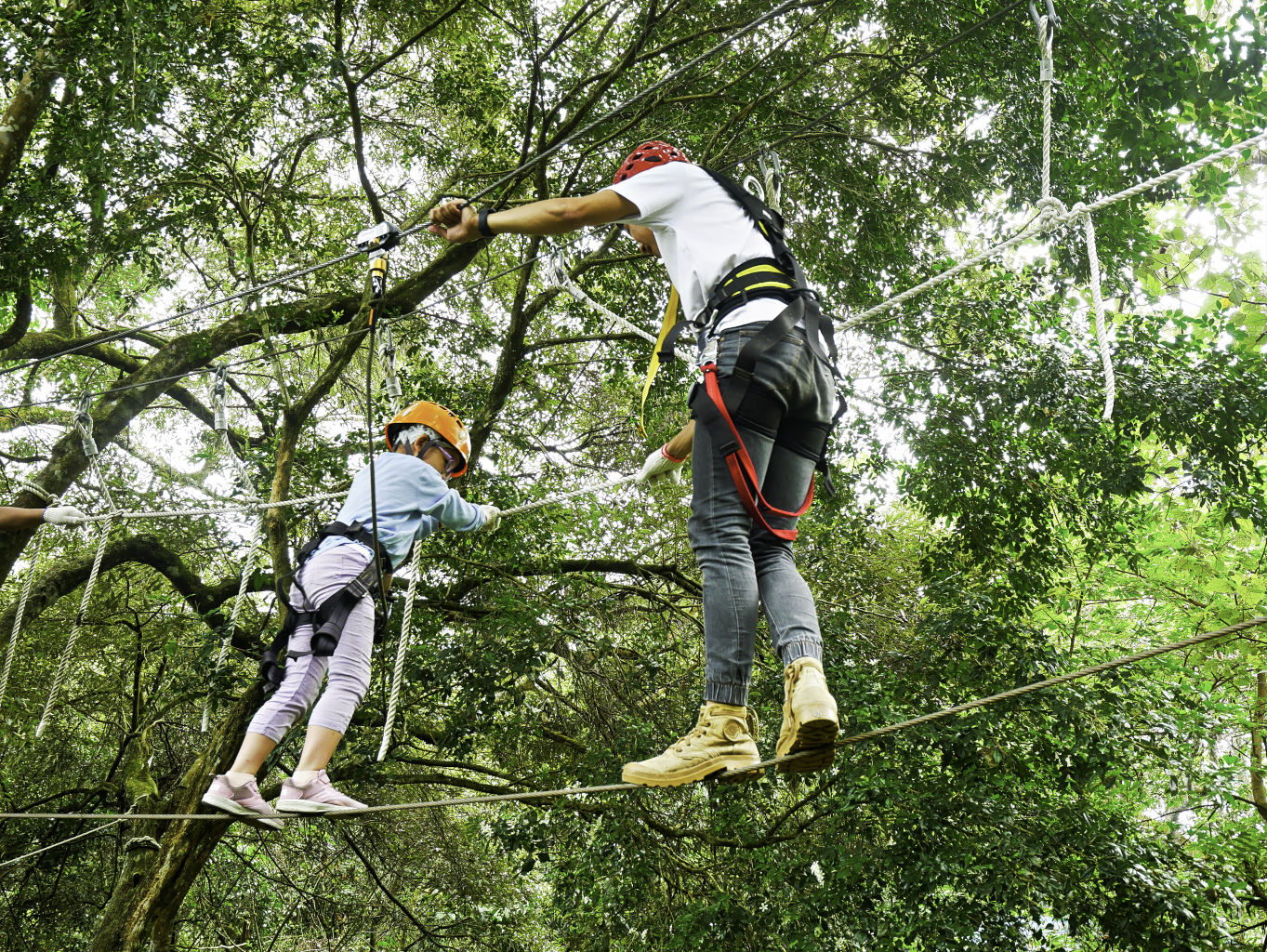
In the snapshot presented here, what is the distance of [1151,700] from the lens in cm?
498

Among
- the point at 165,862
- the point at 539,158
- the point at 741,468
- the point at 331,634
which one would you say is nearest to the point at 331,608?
the point at 331,634

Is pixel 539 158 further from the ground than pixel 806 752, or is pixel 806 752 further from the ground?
pixel 539 158

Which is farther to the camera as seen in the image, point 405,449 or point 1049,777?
point 1049,777

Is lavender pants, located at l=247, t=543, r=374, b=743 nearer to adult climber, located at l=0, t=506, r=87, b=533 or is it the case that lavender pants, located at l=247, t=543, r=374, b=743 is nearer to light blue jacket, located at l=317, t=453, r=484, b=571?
light blue jacket, located at l=317, t=453, r=484, b=571

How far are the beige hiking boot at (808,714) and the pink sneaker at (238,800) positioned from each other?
4.74 ft

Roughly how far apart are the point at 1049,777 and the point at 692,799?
81.6 inches

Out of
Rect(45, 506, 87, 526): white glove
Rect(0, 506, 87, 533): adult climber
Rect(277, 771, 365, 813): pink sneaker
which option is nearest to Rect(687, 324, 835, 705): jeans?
Rect(277, 771, 365, 813): pink sneaker

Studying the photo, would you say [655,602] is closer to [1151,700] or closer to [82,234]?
[1151,700]

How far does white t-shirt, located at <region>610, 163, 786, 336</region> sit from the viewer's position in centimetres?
198

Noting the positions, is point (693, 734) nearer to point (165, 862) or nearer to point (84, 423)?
point (84, 423)

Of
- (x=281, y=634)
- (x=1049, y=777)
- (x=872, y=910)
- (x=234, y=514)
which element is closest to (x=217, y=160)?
(x=234, y=514)

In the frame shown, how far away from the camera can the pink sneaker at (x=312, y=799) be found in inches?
94.9

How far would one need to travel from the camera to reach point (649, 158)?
2137 mm

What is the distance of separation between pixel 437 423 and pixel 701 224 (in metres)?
1.47
